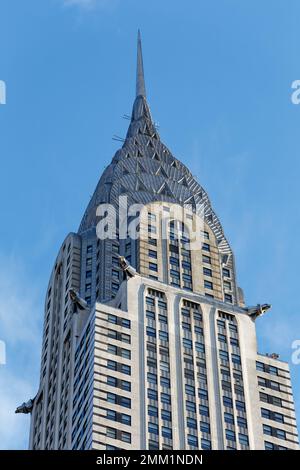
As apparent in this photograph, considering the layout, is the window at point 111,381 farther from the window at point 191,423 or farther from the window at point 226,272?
the window at point 226,272

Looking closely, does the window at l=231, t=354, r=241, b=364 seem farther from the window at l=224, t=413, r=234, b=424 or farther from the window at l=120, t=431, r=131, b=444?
the window at l=120, t=431, r=131, b=444

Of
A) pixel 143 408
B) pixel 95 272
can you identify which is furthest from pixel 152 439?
pixel 95 272

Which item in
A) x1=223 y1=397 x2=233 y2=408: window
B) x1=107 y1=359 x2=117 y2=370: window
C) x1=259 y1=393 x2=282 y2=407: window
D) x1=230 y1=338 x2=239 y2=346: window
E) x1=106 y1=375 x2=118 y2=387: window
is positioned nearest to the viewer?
x1=106 y1=375 x2=118 y2=387: window

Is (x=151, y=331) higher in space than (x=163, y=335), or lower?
higher

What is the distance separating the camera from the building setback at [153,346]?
16250 centimetres

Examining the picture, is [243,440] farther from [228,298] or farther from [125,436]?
[228,298]

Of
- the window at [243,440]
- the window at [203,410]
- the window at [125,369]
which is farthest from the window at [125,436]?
the window at [243,440]

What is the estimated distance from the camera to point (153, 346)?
17025 centimetres

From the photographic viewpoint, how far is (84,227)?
7810 inches

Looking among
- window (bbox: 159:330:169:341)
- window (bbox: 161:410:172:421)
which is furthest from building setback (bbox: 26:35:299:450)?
window (bbox: 161:410:172:421)

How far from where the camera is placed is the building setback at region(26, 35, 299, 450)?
162 m

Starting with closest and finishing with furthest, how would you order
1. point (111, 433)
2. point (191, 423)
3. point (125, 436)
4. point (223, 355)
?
point (111, 433)
point (125, 436)
point (191, 423)
point (223, 355)

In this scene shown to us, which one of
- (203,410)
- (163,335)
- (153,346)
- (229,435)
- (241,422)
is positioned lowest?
(229,435)

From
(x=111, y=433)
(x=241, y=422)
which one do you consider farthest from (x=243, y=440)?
Result: (x=111, y=433)
